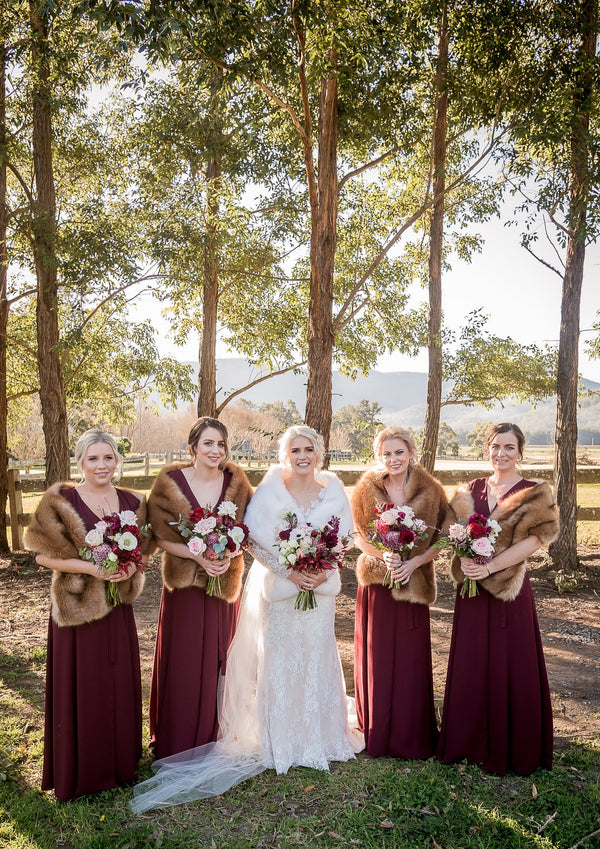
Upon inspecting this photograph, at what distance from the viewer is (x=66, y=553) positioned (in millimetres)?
4531

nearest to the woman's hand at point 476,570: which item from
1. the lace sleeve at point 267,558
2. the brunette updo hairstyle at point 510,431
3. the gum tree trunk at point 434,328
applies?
the brunette updo hairstyle at point 510,431

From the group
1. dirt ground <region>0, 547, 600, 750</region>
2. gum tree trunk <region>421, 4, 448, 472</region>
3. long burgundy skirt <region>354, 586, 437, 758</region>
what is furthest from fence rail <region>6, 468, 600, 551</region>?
long burgundy skirt <region>354, 586, 437, 758</region>

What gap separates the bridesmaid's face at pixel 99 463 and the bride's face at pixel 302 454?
54.2 inches

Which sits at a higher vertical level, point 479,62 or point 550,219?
point 479,62

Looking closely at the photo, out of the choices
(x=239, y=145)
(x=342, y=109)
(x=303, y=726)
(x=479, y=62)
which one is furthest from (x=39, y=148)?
(x=303, y=726)

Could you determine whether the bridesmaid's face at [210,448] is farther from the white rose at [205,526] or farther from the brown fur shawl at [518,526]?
the brown fur shawl at [518,526]

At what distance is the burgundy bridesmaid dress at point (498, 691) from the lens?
4801 millimetres

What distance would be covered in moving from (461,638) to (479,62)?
9383 millimetres

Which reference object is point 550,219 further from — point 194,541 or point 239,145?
point 194,541

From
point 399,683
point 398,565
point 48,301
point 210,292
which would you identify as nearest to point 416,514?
point 398,565

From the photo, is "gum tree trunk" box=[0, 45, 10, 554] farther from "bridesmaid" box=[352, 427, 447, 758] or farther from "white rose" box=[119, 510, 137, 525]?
"bridesmaid" box=[352, 427, 447, 758]

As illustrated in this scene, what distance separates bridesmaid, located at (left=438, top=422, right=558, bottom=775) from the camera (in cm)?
480

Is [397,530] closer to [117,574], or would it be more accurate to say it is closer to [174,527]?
[174,527]

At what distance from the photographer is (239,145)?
1275 cm
